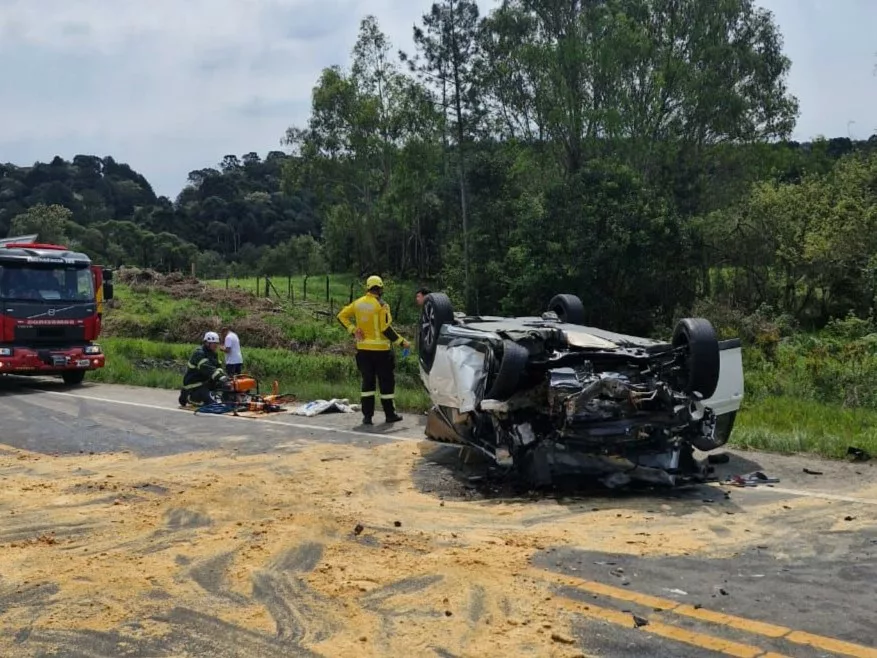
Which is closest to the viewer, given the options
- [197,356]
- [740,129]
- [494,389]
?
[494,389]

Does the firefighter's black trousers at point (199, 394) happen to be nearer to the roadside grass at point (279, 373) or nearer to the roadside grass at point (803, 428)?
the roadside grass at point (279, 373)

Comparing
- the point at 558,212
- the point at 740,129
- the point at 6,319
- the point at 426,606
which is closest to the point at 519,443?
the point at 426,606

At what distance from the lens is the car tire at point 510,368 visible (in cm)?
680

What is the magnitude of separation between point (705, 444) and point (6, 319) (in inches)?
521

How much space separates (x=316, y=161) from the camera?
5375cm

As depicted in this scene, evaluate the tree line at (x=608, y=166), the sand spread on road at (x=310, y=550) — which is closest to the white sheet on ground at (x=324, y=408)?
the sand spread on road at (x=310, y=550)

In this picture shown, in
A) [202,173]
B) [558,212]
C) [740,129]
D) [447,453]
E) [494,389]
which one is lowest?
[447,453]

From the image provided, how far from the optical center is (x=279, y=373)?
19047 mm

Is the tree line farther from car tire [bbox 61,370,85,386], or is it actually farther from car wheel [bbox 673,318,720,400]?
car wheel [bbox 673,318,720,400]

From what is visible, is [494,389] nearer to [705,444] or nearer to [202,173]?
[705,444]

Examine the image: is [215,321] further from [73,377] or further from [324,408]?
[324,408]

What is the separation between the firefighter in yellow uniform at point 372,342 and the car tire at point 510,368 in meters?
4.06

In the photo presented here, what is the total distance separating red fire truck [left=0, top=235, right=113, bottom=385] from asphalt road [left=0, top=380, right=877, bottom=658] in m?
8.29

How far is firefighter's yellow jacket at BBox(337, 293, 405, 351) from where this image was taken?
10.9 m
